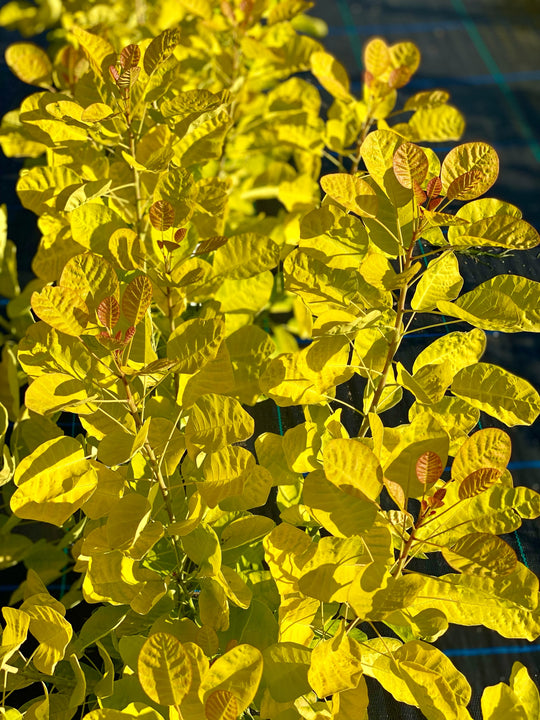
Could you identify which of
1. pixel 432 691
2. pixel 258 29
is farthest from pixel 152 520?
pixel 258 29

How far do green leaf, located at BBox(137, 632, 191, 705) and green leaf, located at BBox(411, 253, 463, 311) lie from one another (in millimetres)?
403

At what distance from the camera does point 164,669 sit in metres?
0.66

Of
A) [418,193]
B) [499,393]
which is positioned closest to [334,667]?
[499,393]

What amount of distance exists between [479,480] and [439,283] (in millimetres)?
238

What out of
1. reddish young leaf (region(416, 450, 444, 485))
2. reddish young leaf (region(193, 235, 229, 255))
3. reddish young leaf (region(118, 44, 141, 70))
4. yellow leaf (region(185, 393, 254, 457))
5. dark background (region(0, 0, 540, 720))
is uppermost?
reddish young leaf (region(118, 44, 141, 70))

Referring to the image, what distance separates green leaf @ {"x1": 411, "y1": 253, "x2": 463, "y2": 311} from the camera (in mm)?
803

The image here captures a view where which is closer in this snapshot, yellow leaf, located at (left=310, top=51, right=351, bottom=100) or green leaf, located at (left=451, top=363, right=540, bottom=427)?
green leaf, located at (left=451, top=363, right=540, bottom=427)

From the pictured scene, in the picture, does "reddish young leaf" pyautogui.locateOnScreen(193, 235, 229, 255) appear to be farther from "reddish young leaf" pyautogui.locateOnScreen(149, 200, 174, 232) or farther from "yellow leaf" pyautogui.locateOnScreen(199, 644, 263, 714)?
"yellow leaf" pyautogui.locateOnScreen(199, 644, 263, 714)

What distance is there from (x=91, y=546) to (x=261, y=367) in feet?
0.94

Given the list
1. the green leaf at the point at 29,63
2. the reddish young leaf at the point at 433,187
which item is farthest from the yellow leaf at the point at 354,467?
the green leaf at the point at 29,63

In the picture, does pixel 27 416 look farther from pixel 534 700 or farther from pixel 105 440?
pixel 534 700

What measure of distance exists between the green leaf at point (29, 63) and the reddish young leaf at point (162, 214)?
591 mm

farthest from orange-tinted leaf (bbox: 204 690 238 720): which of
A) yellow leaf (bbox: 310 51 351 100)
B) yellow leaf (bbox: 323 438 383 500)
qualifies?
yellow leaf (bbox: 310 51 351 100)

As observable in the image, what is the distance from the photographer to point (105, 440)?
761 millimetres
